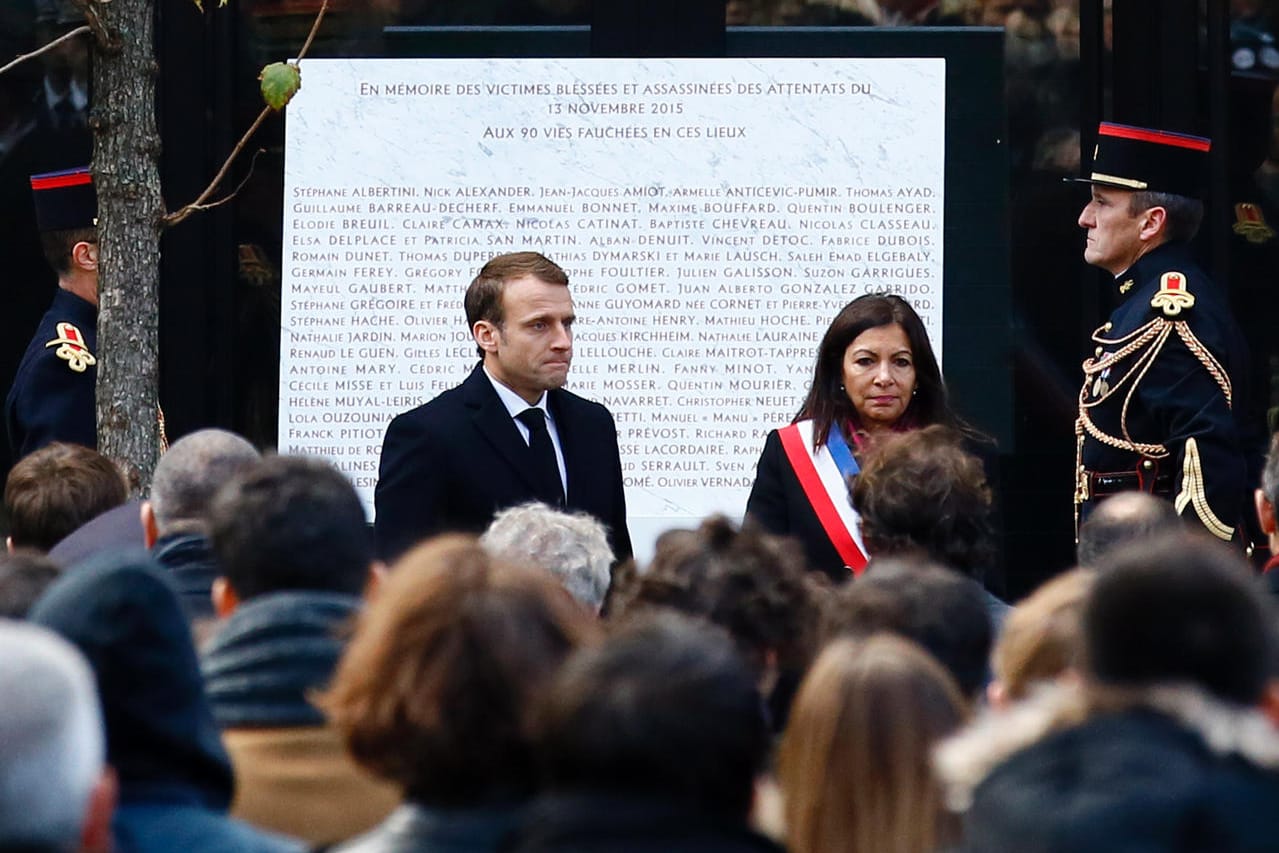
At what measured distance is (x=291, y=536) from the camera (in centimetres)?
335

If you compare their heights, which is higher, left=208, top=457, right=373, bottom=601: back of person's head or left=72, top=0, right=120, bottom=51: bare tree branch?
left=72, top=0, right=120, bottom=51: bare tree branch

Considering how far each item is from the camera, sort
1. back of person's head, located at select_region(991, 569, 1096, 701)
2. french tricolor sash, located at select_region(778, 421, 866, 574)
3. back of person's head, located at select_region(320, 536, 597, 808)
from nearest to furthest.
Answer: back of person's head, located at select_region(320, 536, 597, 808), back of person's head, located at select_region(991, 569, 1096, 701), french tricolor sash, located at select_region(778, 421, 866, 574)

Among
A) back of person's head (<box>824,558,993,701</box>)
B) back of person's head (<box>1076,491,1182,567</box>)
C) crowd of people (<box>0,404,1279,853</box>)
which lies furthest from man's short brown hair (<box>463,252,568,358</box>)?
back of person's head (<box>824,558,993,701</box>)

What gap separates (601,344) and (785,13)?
5.05ft

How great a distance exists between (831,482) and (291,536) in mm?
2994

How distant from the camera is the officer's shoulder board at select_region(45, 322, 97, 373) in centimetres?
691

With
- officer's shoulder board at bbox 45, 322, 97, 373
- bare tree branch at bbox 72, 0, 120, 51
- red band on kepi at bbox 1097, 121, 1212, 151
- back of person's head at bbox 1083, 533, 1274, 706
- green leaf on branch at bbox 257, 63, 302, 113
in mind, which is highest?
bare tree branch at bbox 72, 0, 120, 51

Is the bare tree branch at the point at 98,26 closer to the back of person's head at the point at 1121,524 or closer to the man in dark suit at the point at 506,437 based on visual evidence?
the man in dark suit at the point at 506,437

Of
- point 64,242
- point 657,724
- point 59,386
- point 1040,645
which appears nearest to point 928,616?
point 1040,645

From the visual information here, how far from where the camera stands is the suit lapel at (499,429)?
6309 millimetres

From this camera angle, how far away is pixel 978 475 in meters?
4.64

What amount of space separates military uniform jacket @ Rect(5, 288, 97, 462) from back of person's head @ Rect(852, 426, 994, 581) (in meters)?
3.18

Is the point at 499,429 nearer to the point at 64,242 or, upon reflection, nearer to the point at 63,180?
the point at 64,242

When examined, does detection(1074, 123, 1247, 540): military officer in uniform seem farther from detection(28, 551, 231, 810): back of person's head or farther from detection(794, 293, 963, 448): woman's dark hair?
detection(28, 551, 231, 810): back of person's head
